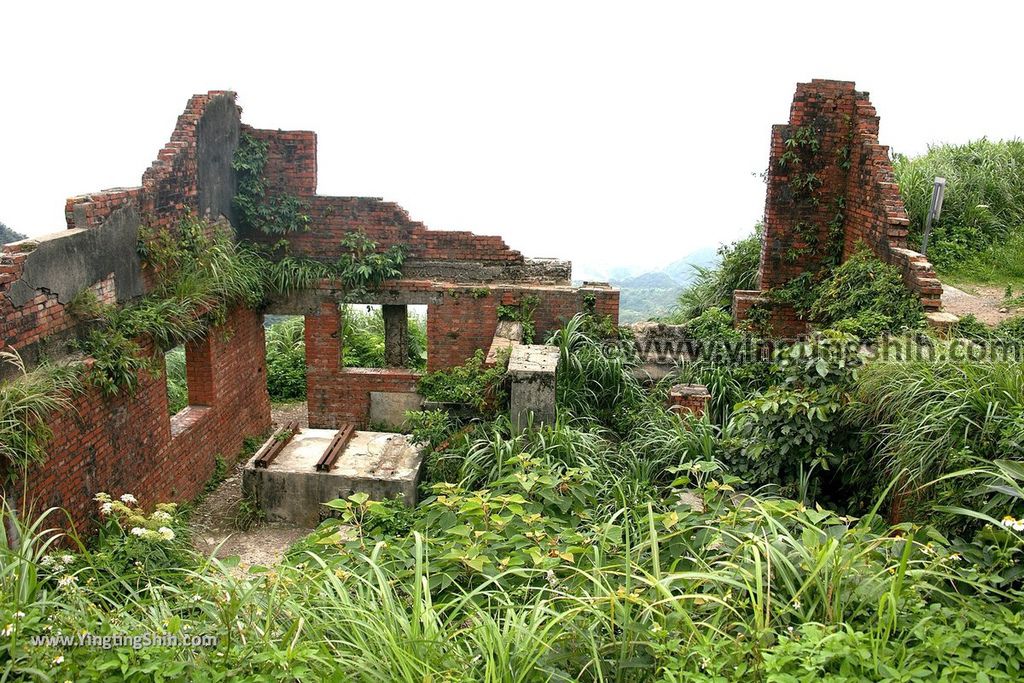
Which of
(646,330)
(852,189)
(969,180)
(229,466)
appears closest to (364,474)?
(229,466)

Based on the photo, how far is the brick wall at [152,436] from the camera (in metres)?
6.23

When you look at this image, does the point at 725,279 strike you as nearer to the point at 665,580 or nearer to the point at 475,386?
the point at 475,386

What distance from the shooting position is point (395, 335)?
10.6 m

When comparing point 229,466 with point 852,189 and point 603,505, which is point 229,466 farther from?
point 852,189

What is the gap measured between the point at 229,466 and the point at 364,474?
9.35 feet

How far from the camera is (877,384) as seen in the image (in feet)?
18.0

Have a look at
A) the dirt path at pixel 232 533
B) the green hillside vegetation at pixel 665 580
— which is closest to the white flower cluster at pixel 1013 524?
the green hillside vegetation at pixel 665 580

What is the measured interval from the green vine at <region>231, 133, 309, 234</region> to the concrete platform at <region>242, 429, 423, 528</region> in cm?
337

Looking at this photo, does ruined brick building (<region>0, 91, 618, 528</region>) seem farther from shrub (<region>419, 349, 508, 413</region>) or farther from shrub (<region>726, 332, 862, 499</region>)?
shrub (<region>726, 332, 862, 499</region>)

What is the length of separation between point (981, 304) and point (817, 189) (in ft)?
7.41

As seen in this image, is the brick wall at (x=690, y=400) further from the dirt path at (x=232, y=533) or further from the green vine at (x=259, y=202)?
the green vine at (x=259, y=202)

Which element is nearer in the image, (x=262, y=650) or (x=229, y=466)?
(x=262, y=650)

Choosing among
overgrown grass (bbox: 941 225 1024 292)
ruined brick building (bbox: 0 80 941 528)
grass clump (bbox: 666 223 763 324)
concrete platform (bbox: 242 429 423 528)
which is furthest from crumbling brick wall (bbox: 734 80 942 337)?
concrete platform (bbox: 242 429 423 528)

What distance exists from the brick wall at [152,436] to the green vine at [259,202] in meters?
1.19
